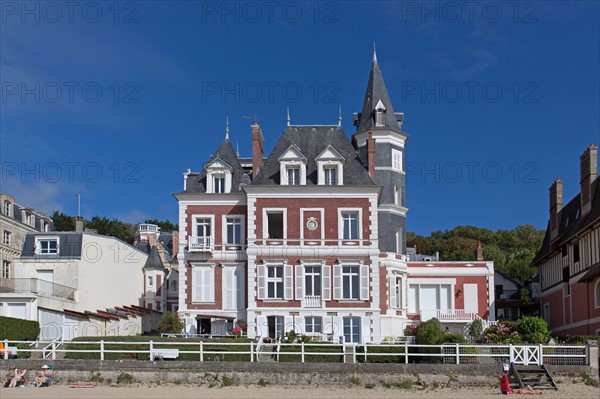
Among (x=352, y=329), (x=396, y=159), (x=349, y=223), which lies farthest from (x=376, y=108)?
(x=352, y=329)

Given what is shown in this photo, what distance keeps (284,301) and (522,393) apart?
1504 centimetres

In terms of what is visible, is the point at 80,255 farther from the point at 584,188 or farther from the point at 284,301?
the point at 584,188

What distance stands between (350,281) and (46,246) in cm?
1868

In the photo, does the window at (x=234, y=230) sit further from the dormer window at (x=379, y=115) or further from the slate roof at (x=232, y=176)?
the dormer window at (x=379, y=115)

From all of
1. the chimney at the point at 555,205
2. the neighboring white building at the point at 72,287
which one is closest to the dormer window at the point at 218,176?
the neighboring white building at the point at 72,287

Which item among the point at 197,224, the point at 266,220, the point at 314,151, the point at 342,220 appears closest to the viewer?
the point at 342,220

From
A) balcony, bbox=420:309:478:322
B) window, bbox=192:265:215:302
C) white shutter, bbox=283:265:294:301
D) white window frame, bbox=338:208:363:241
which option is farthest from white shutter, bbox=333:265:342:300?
balcony, bbox=420:309:478:322

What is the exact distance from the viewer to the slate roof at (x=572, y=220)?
39312 millimetres

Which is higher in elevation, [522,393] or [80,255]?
[80,255]

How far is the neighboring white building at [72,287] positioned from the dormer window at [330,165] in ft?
48.3

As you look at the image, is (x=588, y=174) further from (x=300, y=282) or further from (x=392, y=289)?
(x=300, y=282)

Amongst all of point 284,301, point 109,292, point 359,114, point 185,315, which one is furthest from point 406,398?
point 109,292

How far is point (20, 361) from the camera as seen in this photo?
3031 centimetres

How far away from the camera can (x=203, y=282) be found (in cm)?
4162
